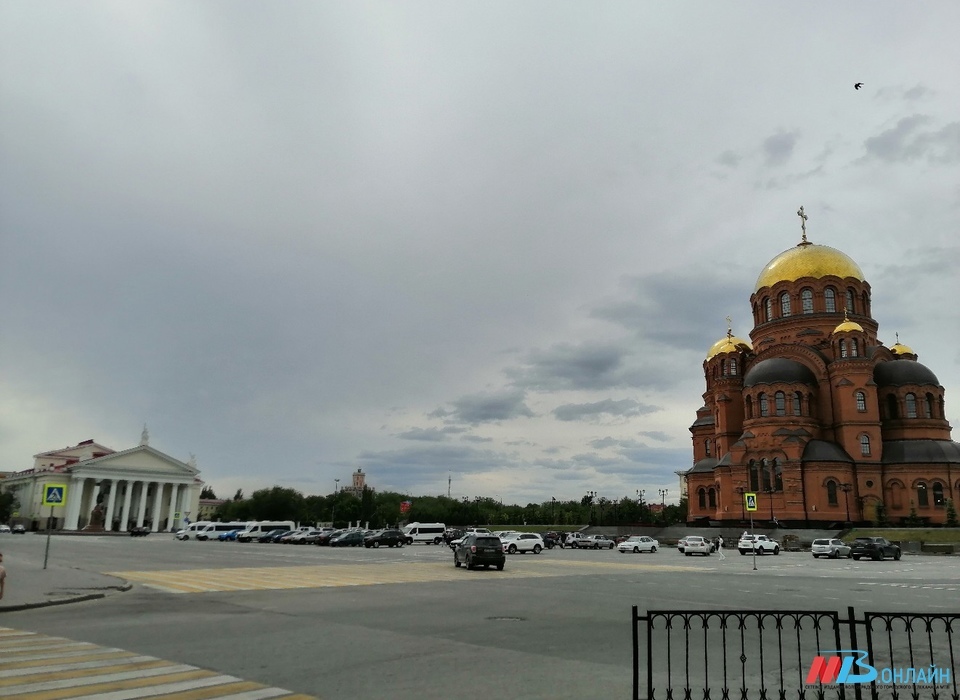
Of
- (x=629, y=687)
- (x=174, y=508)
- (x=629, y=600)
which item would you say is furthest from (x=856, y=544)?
(x=174, y=508)

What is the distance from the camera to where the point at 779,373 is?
64500 millimetres

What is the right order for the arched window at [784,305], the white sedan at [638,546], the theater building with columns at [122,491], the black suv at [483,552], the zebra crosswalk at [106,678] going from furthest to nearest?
the theater building with columns at [122,491]
the arched window at [784,305]
the white sedan at [638,546]
the black suv at [483,552]
the zebra crosswalk at [106,678]

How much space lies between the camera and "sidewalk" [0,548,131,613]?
14.9m

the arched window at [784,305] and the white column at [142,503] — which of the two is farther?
the white column at [142,503]

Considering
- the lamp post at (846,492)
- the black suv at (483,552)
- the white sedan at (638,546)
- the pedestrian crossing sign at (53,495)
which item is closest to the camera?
the pedestrian crossing sign at (53,495)

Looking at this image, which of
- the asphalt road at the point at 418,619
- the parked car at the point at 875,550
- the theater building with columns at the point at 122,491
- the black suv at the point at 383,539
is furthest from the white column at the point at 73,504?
the parked car at the point at 875,550

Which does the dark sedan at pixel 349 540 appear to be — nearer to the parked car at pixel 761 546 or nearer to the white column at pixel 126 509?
the parked car at pixel 761 546

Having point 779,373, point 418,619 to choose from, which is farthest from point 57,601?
point 779,373

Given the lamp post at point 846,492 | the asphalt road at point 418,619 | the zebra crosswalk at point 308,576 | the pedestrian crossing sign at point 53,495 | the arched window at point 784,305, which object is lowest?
the zebra crosswalk at point 308,576

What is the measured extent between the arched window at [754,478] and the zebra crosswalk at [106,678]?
203ft

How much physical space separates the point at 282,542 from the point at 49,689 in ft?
193

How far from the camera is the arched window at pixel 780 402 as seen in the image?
209ft

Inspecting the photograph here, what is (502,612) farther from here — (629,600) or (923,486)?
(923,486)

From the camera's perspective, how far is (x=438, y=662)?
935cm
